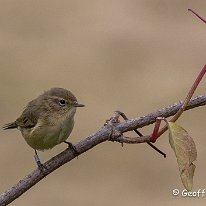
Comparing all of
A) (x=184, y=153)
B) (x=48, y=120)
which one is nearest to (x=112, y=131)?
(x=184, y=153)

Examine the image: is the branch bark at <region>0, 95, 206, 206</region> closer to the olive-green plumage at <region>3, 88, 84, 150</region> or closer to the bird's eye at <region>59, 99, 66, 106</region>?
the olive-green plumage at <region>3, 88, 84, 150</region>

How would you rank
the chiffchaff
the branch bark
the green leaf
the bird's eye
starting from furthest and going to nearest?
the bird's eye
the chiffchaff
the branch bark
the green leaf

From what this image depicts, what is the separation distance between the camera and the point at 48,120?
14.7 feet

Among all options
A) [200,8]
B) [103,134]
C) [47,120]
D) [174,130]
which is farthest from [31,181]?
[200,8]

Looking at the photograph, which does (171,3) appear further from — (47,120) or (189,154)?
(189,154)

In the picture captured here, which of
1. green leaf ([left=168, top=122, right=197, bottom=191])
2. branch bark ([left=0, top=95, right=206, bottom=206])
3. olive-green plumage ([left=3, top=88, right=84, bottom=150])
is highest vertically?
olive-green plumage ([left=3, top=88, right=84, bottom=150])

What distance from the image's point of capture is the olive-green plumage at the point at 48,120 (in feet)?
13.6

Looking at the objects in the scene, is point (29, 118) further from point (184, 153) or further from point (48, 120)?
point (184, 153)

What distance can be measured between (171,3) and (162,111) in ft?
88.0

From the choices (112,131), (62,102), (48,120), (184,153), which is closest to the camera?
(184,153)

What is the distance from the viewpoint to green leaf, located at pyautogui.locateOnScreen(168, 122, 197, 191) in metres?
1.68

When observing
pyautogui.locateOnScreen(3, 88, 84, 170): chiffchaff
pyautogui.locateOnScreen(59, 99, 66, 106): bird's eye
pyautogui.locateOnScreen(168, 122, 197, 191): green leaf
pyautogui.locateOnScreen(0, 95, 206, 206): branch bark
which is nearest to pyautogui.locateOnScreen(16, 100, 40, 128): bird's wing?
pyautogui.locateOnScreen(3, 88, 84, 170): chiffchaff

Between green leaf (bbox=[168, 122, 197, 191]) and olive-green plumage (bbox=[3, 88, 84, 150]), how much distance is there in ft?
7.66

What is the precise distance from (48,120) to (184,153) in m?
2.85
